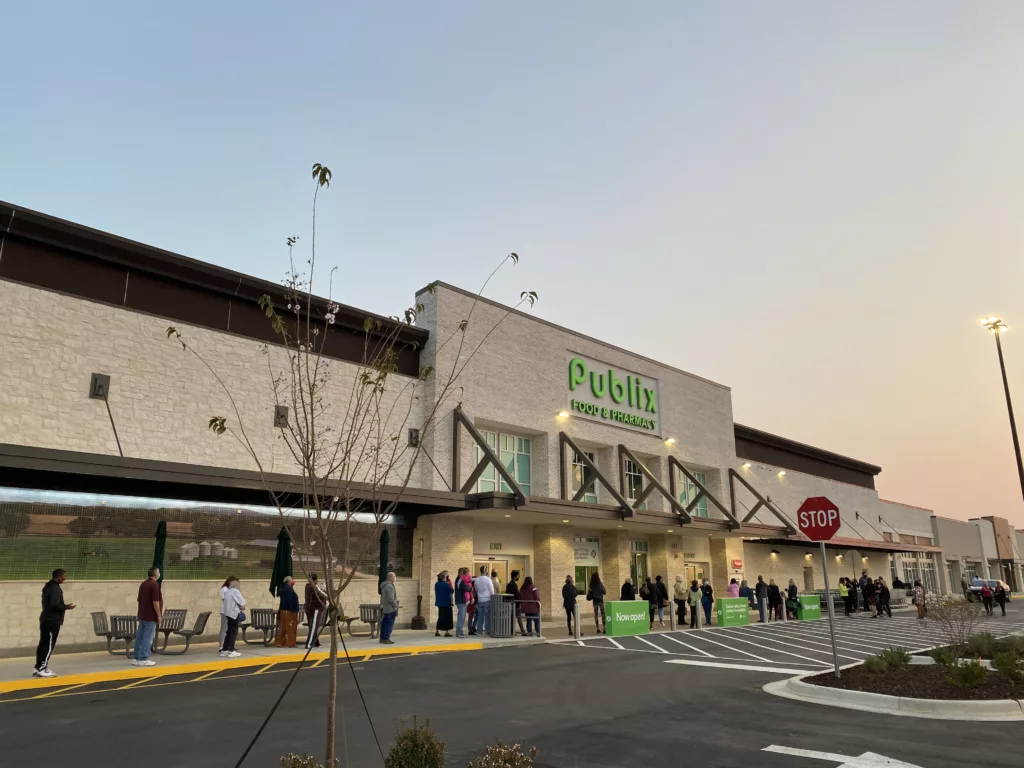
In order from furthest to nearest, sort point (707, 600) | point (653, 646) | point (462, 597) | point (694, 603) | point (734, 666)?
point (707, 600) → point (694, 603) → point (462, 597) → point (653, 646) → point (734, 666)

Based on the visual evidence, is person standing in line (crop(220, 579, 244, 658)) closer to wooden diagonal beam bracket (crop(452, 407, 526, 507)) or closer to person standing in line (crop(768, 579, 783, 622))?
wooden diagonal beam bracket (crop(452, 407, 526, 507))

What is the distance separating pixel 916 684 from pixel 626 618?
1184 centimetres

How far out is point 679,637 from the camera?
20828 millimetres

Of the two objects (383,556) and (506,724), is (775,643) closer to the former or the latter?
(383,556)

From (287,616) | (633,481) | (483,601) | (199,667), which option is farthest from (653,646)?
(633,481)

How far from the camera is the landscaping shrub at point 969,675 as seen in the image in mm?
9664

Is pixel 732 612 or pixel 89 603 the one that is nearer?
pixel 89 603

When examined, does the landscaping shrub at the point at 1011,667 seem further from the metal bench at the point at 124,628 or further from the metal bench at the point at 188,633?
the metal bench at the point at 124,628

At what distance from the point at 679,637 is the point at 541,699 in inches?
461

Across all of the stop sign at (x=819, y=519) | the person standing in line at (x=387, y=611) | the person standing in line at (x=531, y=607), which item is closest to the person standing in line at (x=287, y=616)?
the person standing in line at (x=387, y=611)

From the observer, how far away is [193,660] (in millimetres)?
13938

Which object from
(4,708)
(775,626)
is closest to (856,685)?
(4,708)

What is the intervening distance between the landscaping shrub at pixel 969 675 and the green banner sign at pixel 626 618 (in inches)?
463

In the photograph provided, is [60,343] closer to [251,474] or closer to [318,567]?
[251,474]
